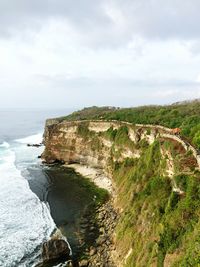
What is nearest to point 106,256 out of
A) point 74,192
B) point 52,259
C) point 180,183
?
point 52,259

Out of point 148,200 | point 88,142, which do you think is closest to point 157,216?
point 148,200

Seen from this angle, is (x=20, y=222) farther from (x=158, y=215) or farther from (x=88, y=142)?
(x=88, y=142)

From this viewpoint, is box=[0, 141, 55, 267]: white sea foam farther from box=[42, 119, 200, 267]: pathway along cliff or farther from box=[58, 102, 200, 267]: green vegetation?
box=[58, 102, 200, 267]: green vegetation

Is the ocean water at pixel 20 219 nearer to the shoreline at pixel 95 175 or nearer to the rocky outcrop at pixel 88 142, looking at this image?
the rocky outcrop at pixel 88 142

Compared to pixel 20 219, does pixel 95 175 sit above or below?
above

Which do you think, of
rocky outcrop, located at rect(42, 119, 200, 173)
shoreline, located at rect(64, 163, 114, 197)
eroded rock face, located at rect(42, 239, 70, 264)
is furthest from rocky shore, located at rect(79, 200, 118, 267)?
rocky outcrop, located at rect(42, 119, 200, 173)

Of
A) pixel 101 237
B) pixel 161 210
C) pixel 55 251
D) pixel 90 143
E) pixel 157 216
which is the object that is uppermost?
pixel 161 210

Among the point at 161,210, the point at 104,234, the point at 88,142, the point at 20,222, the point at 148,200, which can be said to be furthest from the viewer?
the point at 88,142
